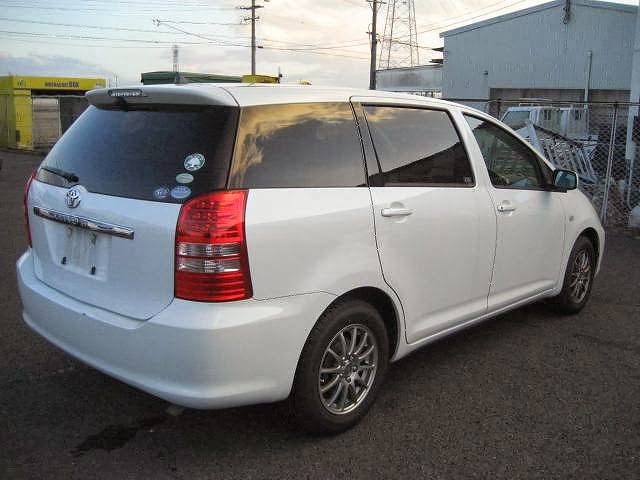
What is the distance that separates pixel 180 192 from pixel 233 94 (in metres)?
0.55

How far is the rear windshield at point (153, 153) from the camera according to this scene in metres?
2.78

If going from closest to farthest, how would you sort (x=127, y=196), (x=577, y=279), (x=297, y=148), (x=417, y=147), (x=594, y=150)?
(x=127, y=196) < (x=297, y=148) < (x=417, y=147) < (x=577, y=279) < (x=594, y=150)

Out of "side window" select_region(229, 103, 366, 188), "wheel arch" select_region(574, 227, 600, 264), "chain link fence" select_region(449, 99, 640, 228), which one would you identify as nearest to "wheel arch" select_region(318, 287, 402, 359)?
"side window" select_region(229, 103, 366, 188)

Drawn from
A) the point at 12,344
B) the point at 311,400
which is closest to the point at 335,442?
the point at 311,400

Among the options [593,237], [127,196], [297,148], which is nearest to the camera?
[127,196]

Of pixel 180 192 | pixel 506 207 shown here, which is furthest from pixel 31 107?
pixel 180 192

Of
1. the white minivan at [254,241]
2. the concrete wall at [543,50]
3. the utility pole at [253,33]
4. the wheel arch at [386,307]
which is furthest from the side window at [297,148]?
the utility pole at [253,33]

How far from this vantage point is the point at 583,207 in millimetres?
5145

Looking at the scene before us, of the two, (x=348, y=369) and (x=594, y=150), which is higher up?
(x=594, y=150)

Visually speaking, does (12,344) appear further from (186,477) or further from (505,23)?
(505,23)

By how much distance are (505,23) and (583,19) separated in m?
3.99

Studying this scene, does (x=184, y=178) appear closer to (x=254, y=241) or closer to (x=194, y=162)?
(x=194, y=162)

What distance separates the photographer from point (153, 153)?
295cm

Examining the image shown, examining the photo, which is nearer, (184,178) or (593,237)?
(184,178)
